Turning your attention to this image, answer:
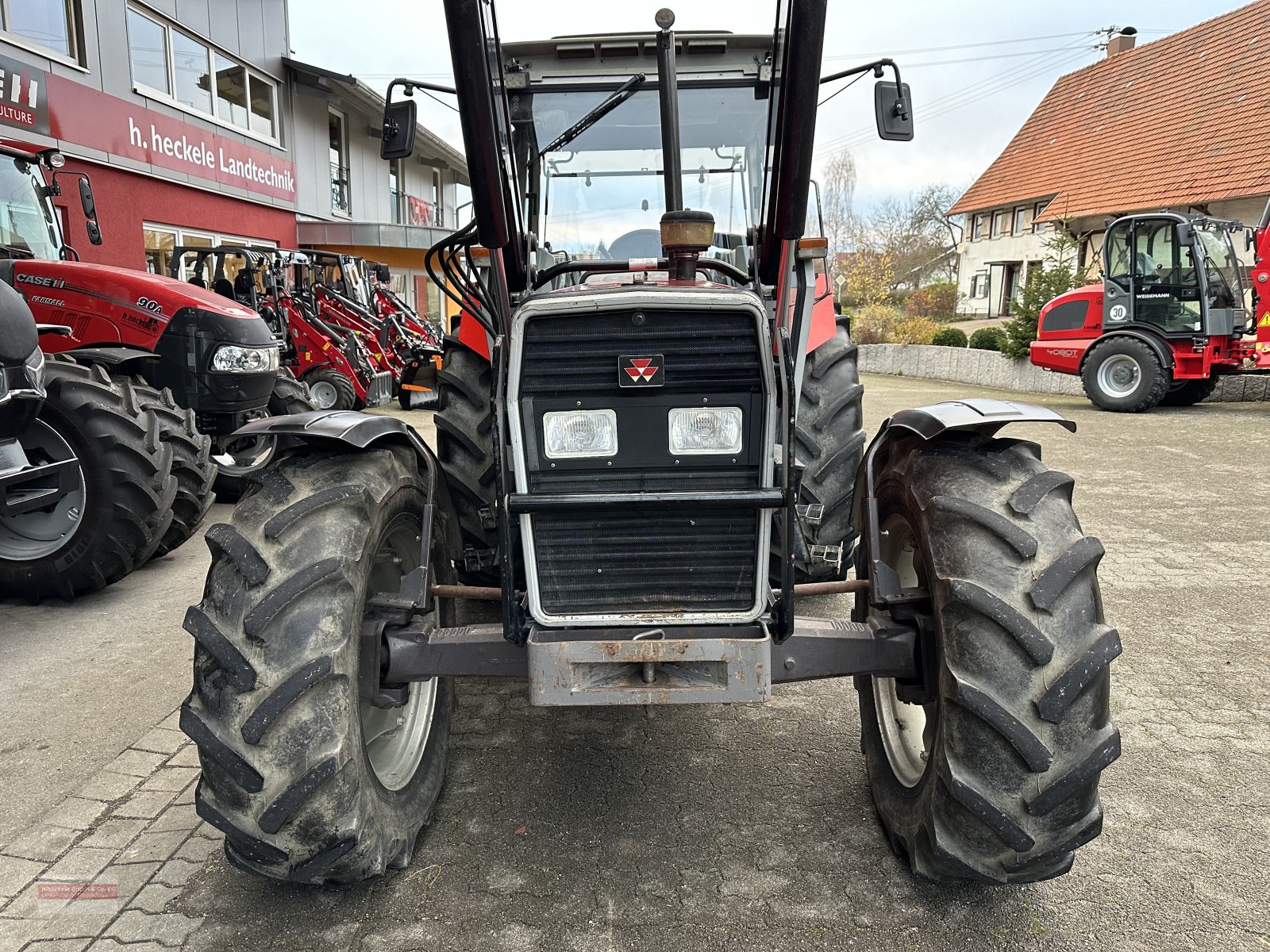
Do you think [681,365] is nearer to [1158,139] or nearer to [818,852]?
[818,852]

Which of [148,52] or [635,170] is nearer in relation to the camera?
[635,170]

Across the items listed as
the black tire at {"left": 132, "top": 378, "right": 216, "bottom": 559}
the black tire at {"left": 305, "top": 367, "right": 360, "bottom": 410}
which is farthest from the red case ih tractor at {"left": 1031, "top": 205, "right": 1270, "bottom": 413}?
the black tire at {"left": 132, "top": 378, "right": 216, "bottom": 559}

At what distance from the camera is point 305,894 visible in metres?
2.59

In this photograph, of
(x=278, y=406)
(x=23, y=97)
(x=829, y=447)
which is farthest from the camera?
(x=23, y=97)

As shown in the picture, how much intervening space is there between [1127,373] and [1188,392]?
1.43 metres

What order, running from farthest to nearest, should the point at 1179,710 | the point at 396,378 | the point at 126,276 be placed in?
the point at 396,378 < the point at 126,276 < the point at 1179,710

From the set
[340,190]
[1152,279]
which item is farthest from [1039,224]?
[340,190]

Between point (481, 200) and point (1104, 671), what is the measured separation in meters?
2.02

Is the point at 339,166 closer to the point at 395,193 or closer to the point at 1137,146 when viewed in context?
the point at 395,193

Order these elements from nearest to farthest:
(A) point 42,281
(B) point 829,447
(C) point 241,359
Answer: (B) point 829,447
(A) point 42,281
(C) point 241,359

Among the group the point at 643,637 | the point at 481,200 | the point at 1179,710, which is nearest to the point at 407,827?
the point at 643,637

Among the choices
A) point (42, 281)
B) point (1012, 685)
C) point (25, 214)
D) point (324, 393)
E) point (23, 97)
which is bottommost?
point (1012, 685)

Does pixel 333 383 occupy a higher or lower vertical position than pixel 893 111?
lower

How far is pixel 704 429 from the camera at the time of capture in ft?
8.38
